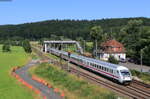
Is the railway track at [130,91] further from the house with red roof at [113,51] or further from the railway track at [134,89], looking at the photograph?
the house with red roof at [113,51]

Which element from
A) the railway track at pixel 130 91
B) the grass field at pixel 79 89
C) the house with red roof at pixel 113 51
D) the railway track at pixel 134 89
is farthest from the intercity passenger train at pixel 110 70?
the house with red roof at pixel 113 51

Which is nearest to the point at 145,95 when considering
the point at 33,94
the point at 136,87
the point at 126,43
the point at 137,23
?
the point at 136,87

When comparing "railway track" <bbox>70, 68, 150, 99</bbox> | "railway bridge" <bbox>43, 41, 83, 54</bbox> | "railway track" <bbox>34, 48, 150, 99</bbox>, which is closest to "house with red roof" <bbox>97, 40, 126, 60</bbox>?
"railway bridge" <bbox>43, 41, 83, 54</bbox>

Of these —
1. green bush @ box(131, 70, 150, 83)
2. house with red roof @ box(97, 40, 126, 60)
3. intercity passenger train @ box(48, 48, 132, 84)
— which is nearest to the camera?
intercity passenger train @ box(48, 48, 132, 84)

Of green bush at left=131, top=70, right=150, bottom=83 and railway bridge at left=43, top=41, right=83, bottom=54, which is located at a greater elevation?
green bush at left=131, top=70, right=150, bottom=83

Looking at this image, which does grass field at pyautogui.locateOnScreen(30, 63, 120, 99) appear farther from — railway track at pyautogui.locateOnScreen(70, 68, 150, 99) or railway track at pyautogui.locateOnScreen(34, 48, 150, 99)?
railway track at pyautogui.locateOnScreen(34, 48, 150, 99)

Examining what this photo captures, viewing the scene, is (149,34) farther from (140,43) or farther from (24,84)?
(24,84)

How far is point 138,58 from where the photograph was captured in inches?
3816

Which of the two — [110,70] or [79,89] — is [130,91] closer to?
[79,89]

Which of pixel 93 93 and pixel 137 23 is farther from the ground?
pixel 137 23

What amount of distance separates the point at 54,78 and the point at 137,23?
7861 centimetres

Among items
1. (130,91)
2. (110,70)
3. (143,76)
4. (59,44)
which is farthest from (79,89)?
(59,44)

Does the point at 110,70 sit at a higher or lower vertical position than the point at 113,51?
higher

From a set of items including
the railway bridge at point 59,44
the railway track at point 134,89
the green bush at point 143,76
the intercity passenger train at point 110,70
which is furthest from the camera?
the railway bridge at point 59,44
